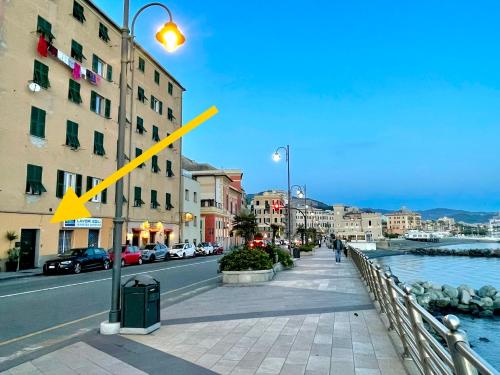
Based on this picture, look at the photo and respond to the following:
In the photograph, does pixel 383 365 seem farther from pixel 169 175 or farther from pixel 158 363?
pixel 169 175

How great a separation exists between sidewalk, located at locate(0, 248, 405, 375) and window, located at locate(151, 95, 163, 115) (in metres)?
37.7

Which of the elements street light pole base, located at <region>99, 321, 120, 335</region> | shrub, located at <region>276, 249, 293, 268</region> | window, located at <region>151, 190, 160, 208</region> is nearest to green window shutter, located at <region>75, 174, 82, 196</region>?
window, located at <region>151, 190, 160, 208</region>

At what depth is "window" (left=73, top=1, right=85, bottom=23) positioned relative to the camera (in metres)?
32.4

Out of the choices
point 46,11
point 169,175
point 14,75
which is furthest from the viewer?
point 169,175

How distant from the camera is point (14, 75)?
26.0 m

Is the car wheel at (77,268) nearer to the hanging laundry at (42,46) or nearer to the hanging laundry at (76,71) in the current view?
the hanging laundry at (42,46)

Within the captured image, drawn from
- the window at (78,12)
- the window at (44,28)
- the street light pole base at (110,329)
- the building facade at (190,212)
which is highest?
the window at (78,12)

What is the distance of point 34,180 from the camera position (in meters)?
27.2

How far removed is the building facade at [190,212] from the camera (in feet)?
175

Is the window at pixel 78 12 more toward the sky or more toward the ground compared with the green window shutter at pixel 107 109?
more toward the sky

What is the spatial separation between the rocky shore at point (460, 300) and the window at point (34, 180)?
2350 centimetres

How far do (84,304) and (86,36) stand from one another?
27.9m

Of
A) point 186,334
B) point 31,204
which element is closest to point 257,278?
point 186,334

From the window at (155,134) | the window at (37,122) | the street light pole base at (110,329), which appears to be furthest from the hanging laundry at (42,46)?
the street light pole base at (110,329)
